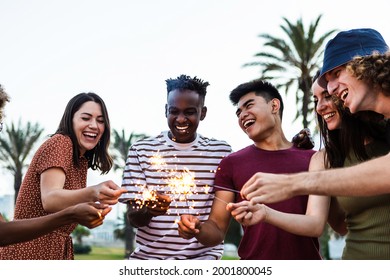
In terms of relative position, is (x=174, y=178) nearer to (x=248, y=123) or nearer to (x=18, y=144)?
(x=248, y=123)

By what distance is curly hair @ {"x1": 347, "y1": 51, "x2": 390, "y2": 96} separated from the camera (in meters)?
4.02

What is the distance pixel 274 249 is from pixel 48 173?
6.46 feet

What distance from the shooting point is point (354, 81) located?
4203 millimetres

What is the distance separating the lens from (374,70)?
A: 4.05 m

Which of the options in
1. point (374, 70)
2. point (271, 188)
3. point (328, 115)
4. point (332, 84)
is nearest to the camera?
point (271, 188)

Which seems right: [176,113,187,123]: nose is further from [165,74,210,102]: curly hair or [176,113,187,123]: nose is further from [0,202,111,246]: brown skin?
[0,202,111,246]: brown skin

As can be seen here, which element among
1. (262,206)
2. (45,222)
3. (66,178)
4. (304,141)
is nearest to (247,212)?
(262,206)

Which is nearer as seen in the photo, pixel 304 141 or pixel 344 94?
pixel 344 94

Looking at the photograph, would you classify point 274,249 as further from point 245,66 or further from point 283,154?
point 245,66

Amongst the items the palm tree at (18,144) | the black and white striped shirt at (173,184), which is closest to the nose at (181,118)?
the black and white striped shirt at (173,184)

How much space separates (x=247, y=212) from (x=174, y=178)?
3.72 feet

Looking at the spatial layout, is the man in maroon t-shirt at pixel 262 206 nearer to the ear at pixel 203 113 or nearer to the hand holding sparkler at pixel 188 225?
the hand holding sparkler at pixel 188 225

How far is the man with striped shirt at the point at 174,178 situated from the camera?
511 centimetres

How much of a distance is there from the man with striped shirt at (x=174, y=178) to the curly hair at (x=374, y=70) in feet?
5.51
